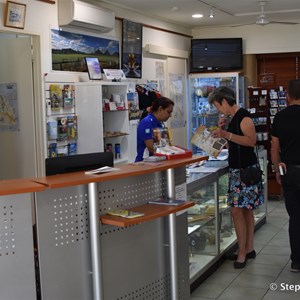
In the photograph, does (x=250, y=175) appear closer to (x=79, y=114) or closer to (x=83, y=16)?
(x=79, y=114)

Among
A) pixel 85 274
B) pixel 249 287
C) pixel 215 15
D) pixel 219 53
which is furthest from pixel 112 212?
pixel 219 53

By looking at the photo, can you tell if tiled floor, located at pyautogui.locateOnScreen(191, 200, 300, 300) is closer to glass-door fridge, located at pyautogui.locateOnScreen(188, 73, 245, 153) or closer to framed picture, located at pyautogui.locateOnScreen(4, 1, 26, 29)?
framed picture, located at pyautogui.locateOnScreen(4, 1, 26, 29)

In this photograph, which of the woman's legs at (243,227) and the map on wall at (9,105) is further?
the map on wall at (9,105)

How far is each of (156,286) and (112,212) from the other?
31.1 inches

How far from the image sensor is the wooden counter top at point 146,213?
116 inches

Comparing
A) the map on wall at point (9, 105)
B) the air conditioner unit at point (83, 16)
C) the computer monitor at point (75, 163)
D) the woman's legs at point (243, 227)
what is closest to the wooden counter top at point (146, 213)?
the computer monitor at point (75, 163)

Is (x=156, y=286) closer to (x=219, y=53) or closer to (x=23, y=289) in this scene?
(x=23, y=289)

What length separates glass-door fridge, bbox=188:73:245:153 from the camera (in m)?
9.02

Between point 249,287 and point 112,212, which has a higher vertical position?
point 112,212

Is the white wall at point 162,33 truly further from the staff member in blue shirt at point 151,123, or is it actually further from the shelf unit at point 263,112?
the shelf unit at point 263,112

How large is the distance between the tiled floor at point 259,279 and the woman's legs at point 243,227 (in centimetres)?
16

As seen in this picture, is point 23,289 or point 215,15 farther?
point 215,15

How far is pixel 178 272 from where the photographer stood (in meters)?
3.78

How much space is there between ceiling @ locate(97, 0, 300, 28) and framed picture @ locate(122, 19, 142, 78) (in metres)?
0.26
